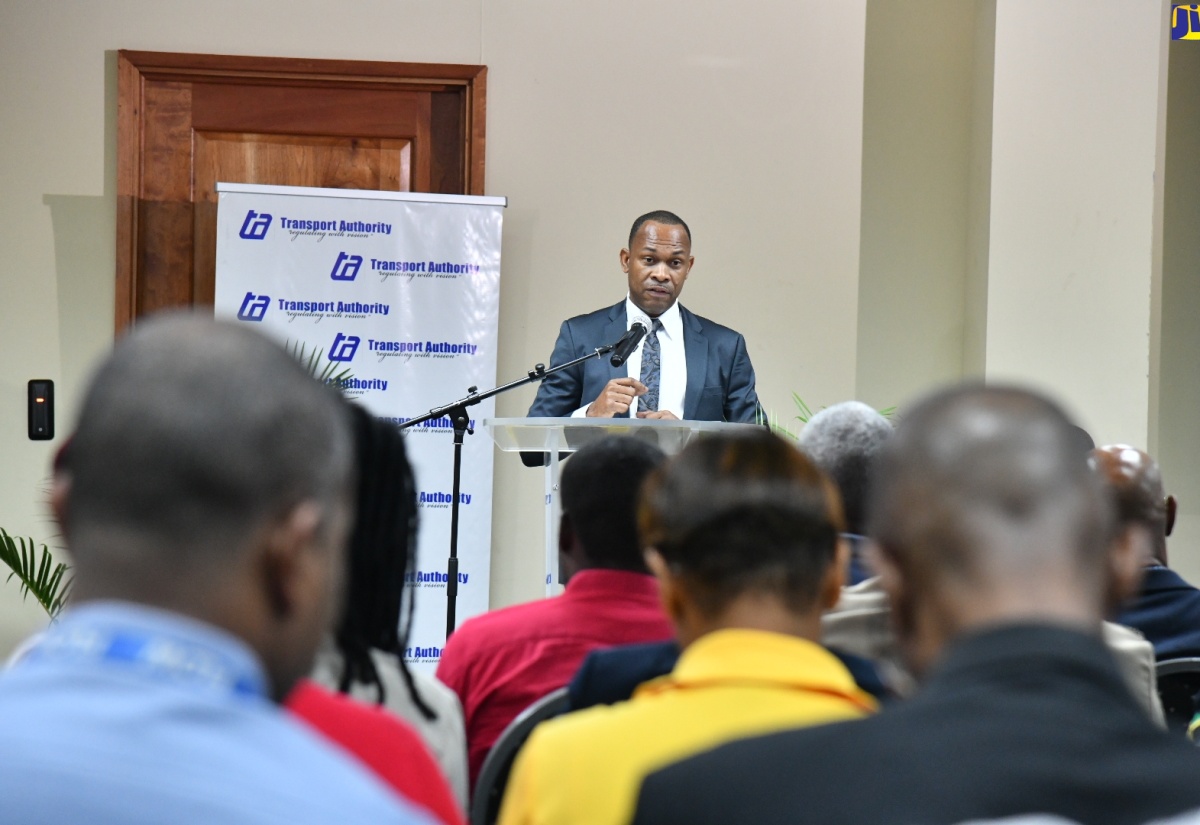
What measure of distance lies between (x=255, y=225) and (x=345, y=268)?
425 mm

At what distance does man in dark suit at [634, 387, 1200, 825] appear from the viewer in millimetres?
863

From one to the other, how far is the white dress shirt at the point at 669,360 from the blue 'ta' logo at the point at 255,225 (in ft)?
5.42

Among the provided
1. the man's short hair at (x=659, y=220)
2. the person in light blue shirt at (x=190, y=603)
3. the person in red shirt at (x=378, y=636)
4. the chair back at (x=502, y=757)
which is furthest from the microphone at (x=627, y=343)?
the person in light blue shirt at (x=190, y=603)

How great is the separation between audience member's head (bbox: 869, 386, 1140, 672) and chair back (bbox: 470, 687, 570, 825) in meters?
0.78

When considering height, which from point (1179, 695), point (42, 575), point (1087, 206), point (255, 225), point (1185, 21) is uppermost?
point (1185, 21)

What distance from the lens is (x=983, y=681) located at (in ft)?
2.98

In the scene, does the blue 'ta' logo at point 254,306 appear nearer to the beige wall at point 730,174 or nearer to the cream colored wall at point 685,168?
the beige wall at point 730,174

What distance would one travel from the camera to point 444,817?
117cm

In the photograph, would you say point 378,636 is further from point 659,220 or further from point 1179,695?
point 659,220

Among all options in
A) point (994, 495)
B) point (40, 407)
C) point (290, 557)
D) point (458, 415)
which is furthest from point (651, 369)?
point (290, 557)

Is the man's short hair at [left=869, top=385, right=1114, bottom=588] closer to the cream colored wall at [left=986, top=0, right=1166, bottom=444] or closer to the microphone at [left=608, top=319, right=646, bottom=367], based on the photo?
the microphone at [left=608, top=319, right=646, bottom=367]

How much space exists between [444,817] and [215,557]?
44 centimetres

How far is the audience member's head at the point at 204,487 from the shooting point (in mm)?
821

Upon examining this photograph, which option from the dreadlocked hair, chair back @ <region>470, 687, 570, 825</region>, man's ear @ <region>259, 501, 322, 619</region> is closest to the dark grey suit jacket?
the dreadlocked hair
